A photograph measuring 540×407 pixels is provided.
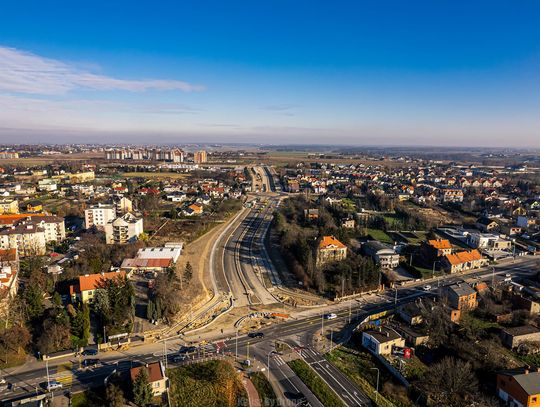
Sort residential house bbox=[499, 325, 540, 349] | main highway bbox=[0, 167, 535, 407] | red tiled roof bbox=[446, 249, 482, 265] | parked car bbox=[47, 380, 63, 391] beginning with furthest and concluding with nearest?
red tiled roof bbox=[446, 249, 482, 265]
residential house bbox=[499, 325, 540, 349]
main highway bbox=[0, 167, 535, 407]
parked car bbox=[47, 380, 63, 391]

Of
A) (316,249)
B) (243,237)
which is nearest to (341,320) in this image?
(316,249)

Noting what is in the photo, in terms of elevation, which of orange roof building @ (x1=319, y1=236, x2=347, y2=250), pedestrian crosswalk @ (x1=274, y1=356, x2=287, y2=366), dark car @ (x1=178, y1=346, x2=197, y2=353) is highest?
orange roof building @ (x1=319, y1=236, x2=347, y2=250)

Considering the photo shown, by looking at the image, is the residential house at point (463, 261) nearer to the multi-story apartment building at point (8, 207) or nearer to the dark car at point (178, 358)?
the dark car at point (178, 358)

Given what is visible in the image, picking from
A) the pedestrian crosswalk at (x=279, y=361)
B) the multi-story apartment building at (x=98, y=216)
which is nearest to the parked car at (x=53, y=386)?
the pedestrian crosswalk at (x=279, y=361)

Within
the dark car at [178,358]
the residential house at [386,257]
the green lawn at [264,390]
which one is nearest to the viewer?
the green lawn at [264,390]

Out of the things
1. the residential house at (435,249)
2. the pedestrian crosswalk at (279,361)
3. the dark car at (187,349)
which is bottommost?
the pedestrian crosswalk at (279,361)

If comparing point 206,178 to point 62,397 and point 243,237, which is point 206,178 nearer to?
point 243,237

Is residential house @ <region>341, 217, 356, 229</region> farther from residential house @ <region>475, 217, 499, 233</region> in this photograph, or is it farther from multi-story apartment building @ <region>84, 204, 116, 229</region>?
multi-story apartment building @ <region>84, 204, 116, 229</region>

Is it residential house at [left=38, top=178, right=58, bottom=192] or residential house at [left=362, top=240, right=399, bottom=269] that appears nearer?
residential house at [left=362, top=240, right=399, bottom=269]

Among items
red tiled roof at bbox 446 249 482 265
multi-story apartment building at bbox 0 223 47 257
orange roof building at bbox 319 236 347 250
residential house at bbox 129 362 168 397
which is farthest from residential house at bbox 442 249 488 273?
multi-story apartment building at bbox 0 223 47 257
